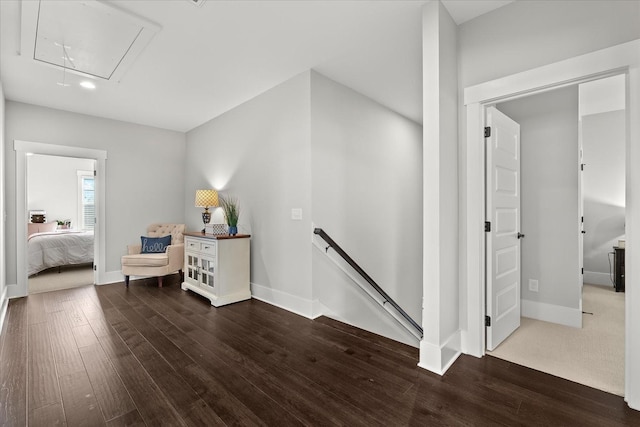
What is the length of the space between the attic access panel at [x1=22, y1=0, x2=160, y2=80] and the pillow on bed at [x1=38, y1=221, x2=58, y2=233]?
519cm

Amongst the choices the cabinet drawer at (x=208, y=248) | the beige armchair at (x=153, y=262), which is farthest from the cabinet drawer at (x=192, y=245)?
the beige armchair at (x=153, y=262)

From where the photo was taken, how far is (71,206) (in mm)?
7344

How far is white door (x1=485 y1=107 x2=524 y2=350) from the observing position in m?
2.29

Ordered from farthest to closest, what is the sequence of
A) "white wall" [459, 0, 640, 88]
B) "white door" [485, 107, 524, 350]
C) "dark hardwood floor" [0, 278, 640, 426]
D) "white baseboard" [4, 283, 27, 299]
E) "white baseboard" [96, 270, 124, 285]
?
"white baseboard" [96, 270, 124, 285], "white baseboard" [4, 283, 27, 299], "white door" [485, 107, 524, 350], "white wall" [459, 0, 640, 88], "dark hardwood floor" [0, 278, 640, 426]

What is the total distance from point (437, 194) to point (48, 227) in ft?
26.7

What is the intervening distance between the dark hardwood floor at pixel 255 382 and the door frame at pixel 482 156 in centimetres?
28

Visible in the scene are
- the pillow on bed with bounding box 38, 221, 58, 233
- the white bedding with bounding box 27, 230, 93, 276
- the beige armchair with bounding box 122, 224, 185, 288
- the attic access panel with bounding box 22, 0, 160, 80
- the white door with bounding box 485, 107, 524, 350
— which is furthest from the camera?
the pillow on bed with bounding box 38, 221, 58, 233

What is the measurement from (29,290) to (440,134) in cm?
564

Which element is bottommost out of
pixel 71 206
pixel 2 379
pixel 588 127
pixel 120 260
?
pixel 2 379

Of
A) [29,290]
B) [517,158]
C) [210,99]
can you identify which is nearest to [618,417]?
[517,158]

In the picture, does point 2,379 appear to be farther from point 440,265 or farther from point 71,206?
point 71,206

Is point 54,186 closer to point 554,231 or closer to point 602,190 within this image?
point 554,231

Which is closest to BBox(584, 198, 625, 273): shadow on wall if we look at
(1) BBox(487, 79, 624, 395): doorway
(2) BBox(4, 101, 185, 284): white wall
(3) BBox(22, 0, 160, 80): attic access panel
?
(1) BBox(487, 79, 624, 395): doorway

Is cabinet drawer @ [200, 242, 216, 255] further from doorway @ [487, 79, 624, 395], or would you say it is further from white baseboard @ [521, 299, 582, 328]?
white baseboard @ [521, 299, 582, 328]
